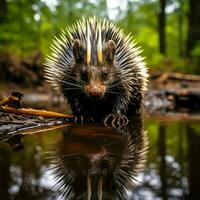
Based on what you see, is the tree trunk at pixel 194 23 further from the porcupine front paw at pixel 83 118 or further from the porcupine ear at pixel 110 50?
the porcupine front paw at pixel 83 118

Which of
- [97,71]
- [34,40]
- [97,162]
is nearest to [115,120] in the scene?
[97,71]

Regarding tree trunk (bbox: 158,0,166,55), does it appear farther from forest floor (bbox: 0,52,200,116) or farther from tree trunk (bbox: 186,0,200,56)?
forest floor (bbox: 0,52,200,116)

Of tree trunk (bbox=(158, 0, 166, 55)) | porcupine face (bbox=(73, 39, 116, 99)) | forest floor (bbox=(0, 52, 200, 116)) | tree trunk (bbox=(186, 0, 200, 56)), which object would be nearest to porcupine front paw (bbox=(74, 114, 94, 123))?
porcupine face (bbox=(73, 39, 116, 99))

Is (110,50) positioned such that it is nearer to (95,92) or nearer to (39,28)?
(95,92)

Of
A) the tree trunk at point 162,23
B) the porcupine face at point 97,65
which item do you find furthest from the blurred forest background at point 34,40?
the porcupine face at point 97,65

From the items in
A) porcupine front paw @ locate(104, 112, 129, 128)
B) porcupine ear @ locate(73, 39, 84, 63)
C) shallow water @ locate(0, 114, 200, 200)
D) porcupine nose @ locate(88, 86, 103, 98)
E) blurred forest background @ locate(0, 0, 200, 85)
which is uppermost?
blurred forest background @ locate(0, 0, 200, 85)
